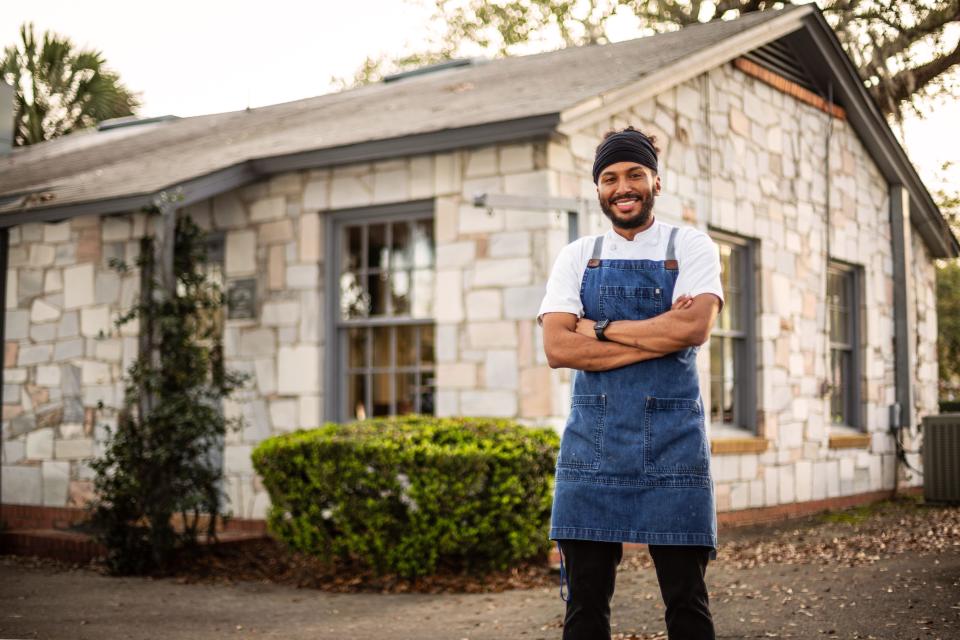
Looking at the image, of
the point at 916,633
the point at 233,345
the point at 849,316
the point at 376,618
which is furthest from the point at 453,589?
the point at 849,316

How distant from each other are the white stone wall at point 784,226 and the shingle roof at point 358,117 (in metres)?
0.48

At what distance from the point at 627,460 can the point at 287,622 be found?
3388 mm

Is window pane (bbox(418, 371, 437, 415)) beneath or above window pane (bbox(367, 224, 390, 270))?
beneath

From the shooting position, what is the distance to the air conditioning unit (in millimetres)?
11742

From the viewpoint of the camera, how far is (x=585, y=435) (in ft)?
11.3

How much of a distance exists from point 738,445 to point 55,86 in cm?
1748

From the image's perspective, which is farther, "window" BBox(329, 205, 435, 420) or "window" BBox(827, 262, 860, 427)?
"window" BBox(827, 262, 860, 427)

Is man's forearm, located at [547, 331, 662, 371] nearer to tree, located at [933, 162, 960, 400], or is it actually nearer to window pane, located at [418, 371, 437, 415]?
window pane, located at [418, 371, 437, 415]

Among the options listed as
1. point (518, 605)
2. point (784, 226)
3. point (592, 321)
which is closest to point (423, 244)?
point (518, 605)

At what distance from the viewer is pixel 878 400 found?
12.9 meters

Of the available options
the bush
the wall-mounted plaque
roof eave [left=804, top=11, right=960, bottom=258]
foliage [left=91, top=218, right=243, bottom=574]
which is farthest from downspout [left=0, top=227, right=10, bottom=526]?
roof eave [left=804, top=11, right=960, bottom=258]

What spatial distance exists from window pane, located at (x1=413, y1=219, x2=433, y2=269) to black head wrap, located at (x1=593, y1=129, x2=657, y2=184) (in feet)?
18.0

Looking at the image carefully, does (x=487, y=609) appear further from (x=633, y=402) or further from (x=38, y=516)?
(x=38, y=516)

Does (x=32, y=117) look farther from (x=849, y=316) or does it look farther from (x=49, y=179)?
(x=849, y=316)
